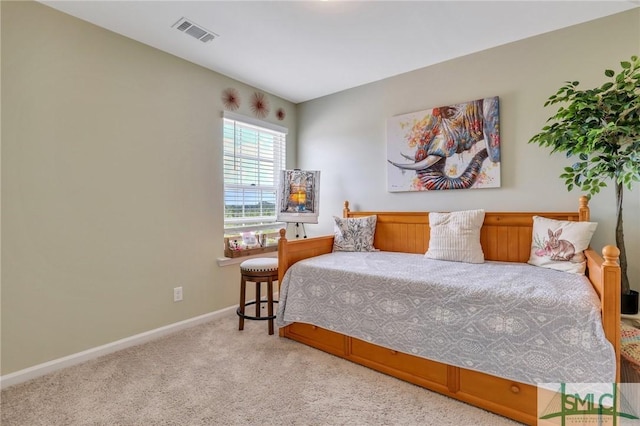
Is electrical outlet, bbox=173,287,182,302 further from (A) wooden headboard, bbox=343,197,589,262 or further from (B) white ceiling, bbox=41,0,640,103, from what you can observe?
(B) white ceiling, bbox=41,0,640,103

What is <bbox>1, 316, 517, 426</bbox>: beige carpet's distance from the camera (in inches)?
59.0

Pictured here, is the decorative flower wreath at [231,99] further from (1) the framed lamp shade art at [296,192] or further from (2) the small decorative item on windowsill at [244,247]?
(2) the small decorative item on windowsill at [244,247]

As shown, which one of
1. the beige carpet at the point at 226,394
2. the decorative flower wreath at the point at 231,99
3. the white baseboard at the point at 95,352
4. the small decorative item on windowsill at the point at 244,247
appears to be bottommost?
the beige carpet at the point at 226,394

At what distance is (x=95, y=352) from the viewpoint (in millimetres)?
2105

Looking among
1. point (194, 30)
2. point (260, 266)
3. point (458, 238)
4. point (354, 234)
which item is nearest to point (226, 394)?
point (260, 266)

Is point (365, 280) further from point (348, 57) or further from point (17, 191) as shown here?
point (17, 191)

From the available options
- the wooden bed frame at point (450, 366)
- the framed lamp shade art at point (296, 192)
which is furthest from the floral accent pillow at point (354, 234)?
the framed lamp shade art at point (296, 192)

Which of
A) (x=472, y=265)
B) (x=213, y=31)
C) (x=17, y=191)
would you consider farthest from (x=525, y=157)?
(x=17, y=191)

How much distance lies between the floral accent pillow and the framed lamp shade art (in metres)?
0.43

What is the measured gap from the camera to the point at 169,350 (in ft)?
7.26

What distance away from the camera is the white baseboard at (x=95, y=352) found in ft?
5.91

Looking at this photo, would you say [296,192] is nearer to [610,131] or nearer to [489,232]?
[489,232]

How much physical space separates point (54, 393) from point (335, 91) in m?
3.46

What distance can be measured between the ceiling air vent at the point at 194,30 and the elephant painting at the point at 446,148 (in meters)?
1.81
